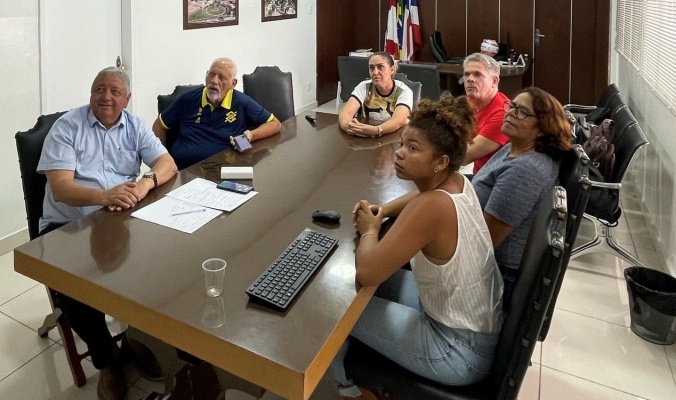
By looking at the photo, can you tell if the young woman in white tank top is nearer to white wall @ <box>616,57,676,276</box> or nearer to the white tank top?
the white tank top

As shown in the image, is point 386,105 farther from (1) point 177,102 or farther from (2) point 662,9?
(2) point 662,9

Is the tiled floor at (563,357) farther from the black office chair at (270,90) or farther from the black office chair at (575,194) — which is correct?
the black office chair at (270,90)

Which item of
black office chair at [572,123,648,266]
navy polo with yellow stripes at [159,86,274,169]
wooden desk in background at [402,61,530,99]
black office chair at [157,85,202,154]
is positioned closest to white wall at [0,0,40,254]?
black office chair at [157,85,202,154]

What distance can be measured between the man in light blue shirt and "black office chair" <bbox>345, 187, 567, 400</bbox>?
1.00 metres

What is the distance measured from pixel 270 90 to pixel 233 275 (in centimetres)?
271

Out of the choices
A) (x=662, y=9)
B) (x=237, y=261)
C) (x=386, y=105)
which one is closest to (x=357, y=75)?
(x=386, y=105)

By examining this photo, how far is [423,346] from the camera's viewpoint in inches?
55.5

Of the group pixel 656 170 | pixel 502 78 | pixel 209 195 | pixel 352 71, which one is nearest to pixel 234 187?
pixel 209 195

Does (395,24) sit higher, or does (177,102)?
(395,24)

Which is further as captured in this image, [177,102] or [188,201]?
[177,102]

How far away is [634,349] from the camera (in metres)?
2.37

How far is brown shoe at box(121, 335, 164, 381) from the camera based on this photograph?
2062 mm

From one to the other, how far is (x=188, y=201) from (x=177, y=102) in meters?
1.18

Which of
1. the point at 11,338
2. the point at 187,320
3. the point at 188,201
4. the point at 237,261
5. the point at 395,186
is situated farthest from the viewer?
the point at 11,338
